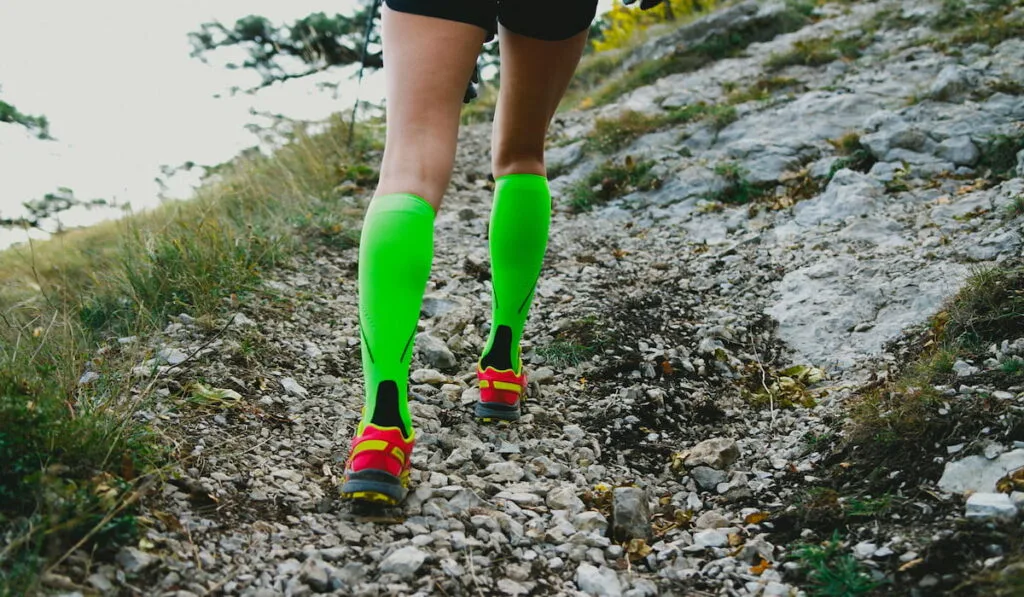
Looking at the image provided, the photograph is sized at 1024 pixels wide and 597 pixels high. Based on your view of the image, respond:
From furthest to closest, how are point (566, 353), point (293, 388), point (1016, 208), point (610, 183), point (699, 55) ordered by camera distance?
point (699, 55), point (610, 183), point (1016, 208), point (566, 353), point (293, 388)

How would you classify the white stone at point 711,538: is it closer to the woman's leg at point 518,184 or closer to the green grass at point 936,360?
the green grass at point 936,360

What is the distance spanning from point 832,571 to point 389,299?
1051mm

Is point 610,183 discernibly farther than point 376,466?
Yes

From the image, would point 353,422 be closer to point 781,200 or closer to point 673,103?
point 781,200

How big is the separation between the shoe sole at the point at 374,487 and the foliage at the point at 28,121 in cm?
570

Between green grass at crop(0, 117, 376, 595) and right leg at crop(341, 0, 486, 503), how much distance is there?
462 millimetres

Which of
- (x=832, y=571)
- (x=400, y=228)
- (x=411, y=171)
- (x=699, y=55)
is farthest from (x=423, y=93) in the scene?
(x=699, y=55)

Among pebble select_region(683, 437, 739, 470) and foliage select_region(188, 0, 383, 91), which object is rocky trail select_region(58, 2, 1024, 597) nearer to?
pebble select_region(683, 437, 739, 470)

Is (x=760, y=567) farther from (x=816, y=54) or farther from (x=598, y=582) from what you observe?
(x=816, y=54)

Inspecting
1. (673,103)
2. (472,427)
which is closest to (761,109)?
(673,103)

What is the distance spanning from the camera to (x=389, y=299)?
→ 5.44 ft

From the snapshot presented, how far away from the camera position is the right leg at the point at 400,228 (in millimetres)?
1639

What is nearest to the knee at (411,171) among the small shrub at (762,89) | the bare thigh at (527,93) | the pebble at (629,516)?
the bare thigh at (527,93)

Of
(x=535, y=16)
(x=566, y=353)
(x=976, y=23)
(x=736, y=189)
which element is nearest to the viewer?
(x=535, y=16)
